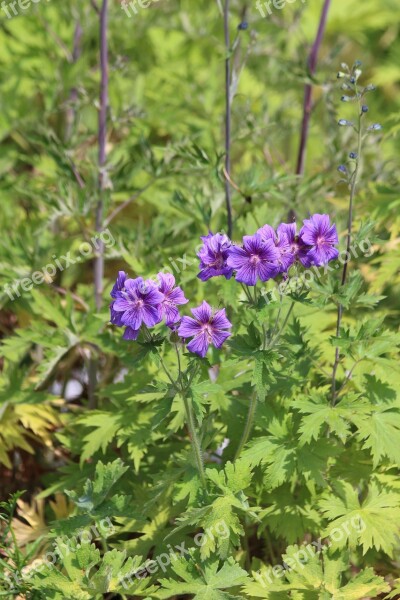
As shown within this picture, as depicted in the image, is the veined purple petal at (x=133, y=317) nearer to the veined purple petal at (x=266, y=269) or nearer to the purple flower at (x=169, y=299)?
the purple flower at (x=169, y=299)

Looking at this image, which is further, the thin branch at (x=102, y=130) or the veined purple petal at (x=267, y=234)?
the thin branch at (x=102, y=130)

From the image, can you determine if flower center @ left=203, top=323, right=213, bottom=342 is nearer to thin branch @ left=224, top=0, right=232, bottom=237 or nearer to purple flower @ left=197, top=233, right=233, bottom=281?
purple flower @ left=197, top=233, right=233, bottom=281

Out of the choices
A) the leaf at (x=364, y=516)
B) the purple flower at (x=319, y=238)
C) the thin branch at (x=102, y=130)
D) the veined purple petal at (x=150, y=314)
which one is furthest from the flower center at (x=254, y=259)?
the thin branch at (x=102, y=130)

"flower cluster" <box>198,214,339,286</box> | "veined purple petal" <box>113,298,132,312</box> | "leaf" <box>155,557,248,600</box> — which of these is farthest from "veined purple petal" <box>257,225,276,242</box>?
"leaf" <box>155,557,248,600</box>

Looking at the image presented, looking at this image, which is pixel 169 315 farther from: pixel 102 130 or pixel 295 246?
pixel 102 130

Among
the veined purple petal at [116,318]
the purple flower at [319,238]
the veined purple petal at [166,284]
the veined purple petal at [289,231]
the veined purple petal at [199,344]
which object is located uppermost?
the veined purple petal at [289,231]

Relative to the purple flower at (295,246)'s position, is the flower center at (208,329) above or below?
below

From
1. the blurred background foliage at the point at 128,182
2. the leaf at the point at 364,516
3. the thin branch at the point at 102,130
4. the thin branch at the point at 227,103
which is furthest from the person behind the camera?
the thin branch at the point at 102,130
